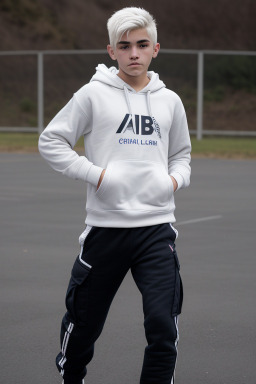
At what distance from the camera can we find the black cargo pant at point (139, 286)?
4.35m

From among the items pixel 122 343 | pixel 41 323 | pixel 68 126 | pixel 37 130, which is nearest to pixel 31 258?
pixel 41 323

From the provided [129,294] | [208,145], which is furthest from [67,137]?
[208,145]

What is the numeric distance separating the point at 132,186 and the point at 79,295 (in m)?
0.50

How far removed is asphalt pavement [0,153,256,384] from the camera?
5625mm

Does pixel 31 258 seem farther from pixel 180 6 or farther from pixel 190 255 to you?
pixel 180 6

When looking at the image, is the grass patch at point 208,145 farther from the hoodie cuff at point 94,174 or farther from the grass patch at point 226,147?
the hoodie cuff at point 94,174

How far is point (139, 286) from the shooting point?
446 centimetres

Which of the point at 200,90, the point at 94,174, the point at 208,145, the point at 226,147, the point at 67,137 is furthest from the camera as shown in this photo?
the point at 200,90

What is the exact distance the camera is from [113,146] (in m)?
4.45

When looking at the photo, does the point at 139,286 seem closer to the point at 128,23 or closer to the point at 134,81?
the point at 134,81

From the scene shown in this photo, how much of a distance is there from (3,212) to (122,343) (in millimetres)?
6648

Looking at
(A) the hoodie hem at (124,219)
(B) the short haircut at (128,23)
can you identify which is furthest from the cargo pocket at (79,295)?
(B) the short haircut at (128,23)

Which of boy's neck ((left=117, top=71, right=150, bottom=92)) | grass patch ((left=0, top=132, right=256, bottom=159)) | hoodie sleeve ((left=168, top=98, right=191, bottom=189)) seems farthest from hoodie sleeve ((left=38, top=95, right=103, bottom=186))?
grass patch ((left=0, top=132, right=256, bottom=159))

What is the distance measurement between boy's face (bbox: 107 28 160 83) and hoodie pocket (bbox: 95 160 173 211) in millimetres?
401
